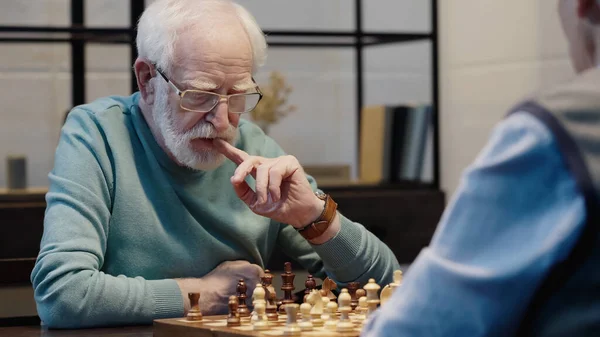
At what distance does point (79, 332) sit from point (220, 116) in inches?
23.6

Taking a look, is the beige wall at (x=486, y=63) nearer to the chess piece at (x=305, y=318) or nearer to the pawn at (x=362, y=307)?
the pawn at (x=362, y=307)

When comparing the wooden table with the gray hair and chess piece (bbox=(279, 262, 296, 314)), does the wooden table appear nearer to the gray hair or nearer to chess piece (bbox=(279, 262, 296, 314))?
chess piece (bbox=(279, 262, 296, 314))

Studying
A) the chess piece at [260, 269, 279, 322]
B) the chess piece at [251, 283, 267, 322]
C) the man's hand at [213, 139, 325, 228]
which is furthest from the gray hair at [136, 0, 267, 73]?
the chess piece at [251, 283, 267, 322]

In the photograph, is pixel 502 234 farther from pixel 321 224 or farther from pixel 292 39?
pixel 292 39

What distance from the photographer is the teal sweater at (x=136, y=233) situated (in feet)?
6.48

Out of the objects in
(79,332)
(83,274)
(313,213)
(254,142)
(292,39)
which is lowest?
(79,332)

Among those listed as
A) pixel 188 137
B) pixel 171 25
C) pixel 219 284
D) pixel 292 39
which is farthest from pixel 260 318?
pixel 292 39

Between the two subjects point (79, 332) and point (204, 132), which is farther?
point (204, 132)

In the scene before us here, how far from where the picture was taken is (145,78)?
2.37 meters

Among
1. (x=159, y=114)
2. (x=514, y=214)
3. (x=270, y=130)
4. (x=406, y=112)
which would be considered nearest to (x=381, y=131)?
(x=406, y=112)

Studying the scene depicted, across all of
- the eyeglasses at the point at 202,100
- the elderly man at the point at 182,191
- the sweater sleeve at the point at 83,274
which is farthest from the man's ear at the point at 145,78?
the sweater sleeve at the point at 83,274

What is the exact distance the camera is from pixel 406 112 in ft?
14.8

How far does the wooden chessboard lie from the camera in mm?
1486

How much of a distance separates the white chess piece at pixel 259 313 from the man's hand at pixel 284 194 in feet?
1.35
